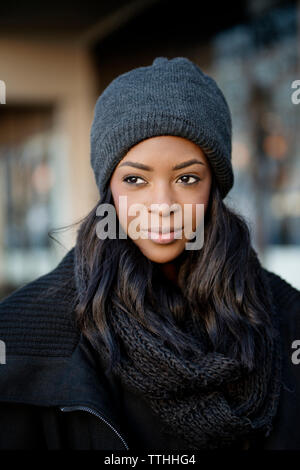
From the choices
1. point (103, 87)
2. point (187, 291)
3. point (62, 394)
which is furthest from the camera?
point (103, 87)

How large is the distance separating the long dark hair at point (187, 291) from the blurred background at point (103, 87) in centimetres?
154

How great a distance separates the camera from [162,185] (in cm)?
143

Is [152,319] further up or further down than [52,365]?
further up

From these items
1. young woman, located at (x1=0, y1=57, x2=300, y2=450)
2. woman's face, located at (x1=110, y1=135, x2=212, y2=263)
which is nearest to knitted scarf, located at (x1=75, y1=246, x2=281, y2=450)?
young woman, located at (x1=0, y1=57, x2=300, y2=450)

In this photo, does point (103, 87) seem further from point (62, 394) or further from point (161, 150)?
point (62, 394)

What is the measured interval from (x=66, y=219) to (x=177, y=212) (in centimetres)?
566

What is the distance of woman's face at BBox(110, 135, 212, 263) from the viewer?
143cm

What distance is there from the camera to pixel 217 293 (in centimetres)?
162

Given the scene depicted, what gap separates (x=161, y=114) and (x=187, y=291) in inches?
22.8

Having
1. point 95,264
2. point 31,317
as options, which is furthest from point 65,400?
point 95,264

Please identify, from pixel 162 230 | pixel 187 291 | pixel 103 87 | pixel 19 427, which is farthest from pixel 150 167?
pixel 103 87

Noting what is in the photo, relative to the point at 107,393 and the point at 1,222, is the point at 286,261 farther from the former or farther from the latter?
the point at 1,222

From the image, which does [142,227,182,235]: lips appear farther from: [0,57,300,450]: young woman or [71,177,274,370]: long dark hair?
[71,177,274,370]: long dark hair

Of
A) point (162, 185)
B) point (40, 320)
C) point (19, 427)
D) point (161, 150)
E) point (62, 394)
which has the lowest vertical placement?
point (19, 427)
